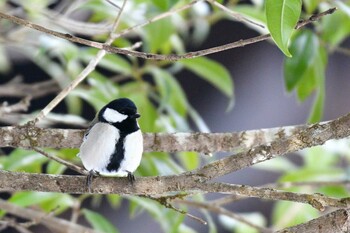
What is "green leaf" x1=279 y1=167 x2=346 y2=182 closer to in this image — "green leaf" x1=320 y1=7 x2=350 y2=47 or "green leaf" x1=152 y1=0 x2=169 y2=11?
"green leaf" x1=320 y1=7 x2=350 y2=47

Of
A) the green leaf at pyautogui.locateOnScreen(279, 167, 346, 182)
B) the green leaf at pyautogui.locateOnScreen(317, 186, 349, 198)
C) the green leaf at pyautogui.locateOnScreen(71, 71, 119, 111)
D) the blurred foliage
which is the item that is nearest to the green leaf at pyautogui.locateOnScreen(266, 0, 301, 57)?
the blurred foliage

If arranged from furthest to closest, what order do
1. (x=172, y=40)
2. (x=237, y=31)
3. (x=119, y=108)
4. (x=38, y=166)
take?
1. (x=237, y=31)
2. (x=172, y=40)
3. (x=38, y=166)
4. (x=119, y=108)

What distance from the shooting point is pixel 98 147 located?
3.29ft

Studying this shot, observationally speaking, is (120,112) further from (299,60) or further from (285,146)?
(299,60)

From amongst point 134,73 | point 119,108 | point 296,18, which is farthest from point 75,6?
point 296,18

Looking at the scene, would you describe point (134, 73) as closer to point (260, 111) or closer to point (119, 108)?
point (119, 108)

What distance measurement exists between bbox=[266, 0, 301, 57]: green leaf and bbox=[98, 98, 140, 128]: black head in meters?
0.34

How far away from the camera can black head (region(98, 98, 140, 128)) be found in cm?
102

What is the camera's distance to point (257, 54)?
2566 mm

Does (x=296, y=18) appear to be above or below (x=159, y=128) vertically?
below

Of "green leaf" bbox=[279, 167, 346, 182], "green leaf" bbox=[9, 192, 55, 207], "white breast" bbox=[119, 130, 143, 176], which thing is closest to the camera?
"white breast" bbox=[119, 130, 143, 176]

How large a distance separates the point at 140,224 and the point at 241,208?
0.39 m

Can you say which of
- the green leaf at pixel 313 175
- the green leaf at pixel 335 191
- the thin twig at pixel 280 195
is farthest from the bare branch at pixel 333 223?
the green leaf at pixel 313 175

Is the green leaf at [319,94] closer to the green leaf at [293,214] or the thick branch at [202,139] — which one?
the thick branch at [202,139]
